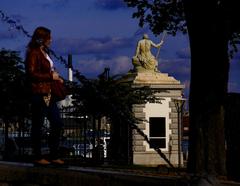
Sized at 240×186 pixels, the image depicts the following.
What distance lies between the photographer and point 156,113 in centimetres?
5419

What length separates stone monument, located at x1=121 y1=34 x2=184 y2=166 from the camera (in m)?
52.7

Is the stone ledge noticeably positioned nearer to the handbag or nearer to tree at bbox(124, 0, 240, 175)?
the handbag

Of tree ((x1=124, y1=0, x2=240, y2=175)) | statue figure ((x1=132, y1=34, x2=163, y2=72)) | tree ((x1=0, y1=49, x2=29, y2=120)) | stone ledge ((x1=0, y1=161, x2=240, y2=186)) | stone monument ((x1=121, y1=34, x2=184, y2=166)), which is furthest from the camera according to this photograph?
statue figure ((x1=132, y1=34, x2=163, y2=72))

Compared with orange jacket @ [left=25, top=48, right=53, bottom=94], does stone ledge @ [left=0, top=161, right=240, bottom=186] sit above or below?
below

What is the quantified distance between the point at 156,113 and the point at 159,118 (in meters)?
0.55

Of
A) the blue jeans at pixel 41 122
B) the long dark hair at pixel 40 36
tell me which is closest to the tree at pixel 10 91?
the blue jeans at pixel 41 122

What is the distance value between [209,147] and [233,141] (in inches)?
85.4

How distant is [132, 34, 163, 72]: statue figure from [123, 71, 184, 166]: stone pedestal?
71 centimetres

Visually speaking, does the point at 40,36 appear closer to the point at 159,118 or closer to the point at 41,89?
the point at 41,89

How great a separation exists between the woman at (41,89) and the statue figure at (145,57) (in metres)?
44.4

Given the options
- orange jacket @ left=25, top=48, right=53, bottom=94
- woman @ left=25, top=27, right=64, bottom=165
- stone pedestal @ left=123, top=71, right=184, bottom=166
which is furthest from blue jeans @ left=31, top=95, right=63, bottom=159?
stone pedestal @ left=123, top=71, right=184, bottom=166

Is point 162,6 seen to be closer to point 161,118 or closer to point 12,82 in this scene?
point 12,82

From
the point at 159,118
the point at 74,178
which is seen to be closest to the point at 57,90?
the point at 74,178

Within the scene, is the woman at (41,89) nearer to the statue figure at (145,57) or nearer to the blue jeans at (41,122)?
the blue jeans at (41,122)
